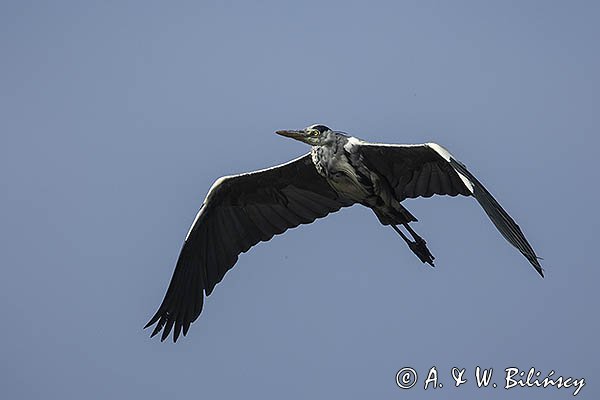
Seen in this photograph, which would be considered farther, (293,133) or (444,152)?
(293,133)

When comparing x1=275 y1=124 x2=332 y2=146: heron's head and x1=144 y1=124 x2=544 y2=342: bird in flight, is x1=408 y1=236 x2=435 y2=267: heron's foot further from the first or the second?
x1=275 y1=124 x2=332 y2=146: heron's head

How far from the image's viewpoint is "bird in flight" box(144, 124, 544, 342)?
13203mm

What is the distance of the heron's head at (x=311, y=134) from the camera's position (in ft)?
43.6

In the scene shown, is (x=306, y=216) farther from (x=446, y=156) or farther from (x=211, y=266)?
(x=446, y=156)

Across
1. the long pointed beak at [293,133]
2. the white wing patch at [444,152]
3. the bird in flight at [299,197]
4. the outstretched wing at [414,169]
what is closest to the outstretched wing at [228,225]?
the bird in flight at [299,197]

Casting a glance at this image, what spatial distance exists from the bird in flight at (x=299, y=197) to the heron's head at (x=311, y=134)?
11 millimetres

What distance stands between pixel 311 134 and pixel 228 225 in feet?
6.54

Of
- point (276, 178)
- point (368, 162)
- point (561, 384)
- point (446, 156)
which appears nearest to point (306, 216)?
point (276, 178)

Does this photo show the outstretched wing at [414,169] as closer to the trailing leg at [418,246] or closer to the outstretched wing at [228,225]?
the trailing leg at [418,246]

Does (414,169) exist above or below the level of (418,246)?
above

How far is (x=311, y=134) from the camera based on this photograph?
13344mm

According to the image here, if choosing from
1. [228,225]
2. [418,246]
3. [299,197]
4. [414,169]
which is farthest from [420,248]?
[228,225]

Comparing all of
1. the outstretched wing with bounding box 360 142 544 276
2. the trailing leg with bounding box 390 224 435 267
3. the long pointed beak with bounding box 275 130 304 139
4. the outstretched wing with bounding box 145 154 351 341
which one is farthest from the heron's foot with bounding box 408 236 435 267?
the long pointed beak with bounding box 275 130 304 139

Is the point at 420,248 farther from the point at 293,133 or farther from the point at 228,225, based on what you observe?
the point at 228,225
